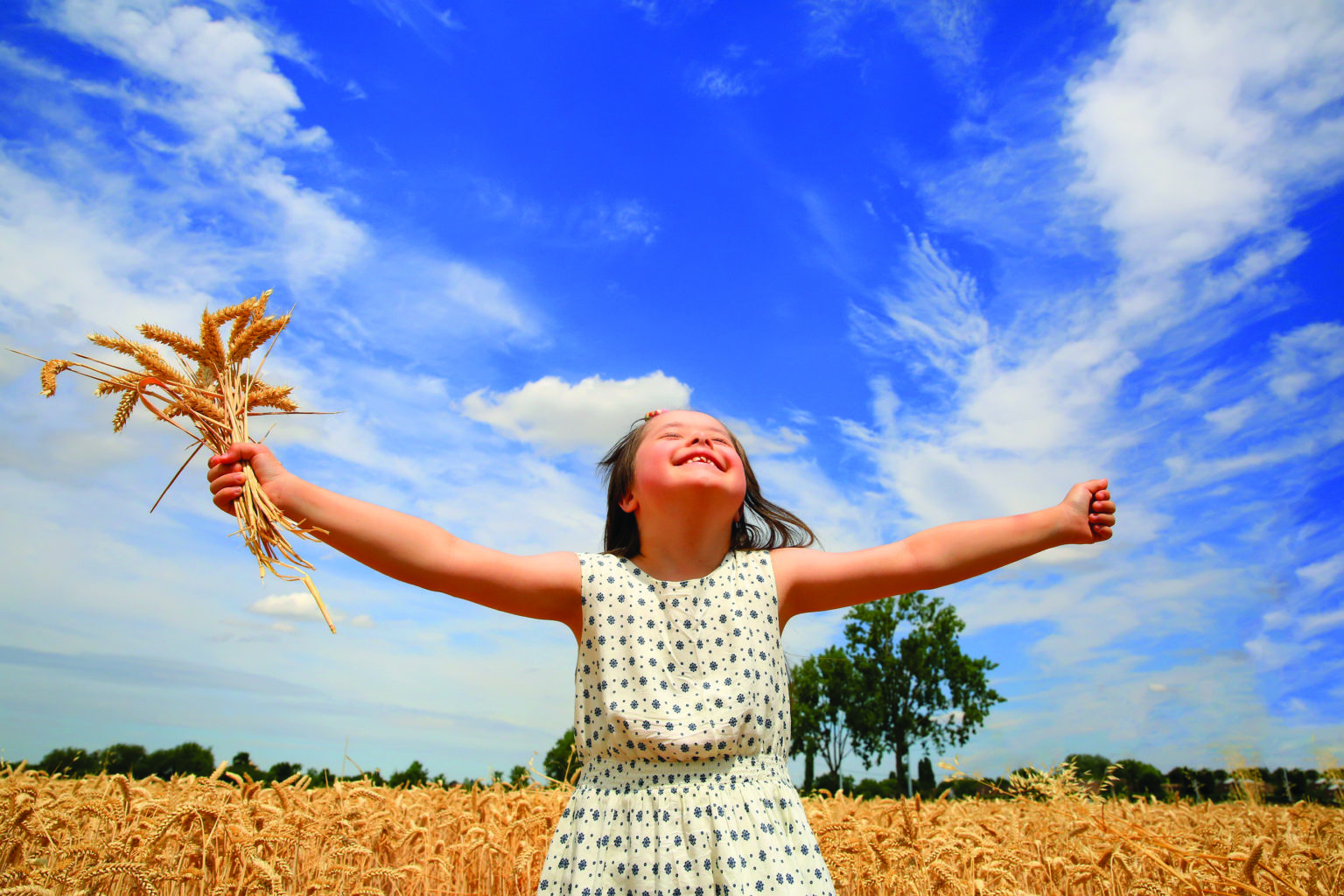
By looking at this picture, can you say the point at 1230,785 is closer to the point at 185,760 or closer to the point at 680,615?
the point at 680,615

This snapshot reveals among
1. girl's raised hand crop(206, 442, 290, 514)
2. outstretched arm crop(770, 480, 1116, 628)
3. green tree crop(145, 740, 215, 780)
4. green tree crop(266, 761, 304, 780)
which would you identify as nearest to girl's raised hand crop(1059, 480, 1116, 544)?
outstretched arm crop(770, 480, 1116, 628)

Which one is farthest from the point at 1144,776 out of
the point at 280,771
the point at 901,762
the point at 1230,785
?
the point at 280,771

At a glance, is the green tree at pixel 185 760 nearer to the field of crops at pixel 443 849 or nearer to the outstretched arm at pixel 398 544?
the field of crops at pixel 443 849

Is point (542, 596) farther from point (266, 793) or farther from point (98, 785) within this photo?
point (98, 785)

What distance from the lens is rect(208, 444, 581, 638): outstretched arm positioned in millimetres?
2910

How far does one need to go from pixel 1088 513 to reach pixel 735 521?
1.50 m

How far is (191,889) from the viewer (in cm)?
345

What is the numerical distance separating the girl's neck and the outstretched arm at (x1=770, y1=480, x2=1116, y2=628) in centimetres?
28

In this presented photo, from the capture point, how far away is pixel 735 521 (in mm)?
3822

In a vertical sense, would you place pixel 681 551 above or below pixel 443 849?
above

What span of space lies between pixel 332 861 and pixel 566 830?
1566mm

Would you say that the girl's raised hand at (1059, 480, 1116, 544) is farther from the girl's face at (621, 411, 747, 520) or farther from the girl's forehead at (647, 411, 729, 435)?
the girl's forehead at (647, 411, 729, 435)

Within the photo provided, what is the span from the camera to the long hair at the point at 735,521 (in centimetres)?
362

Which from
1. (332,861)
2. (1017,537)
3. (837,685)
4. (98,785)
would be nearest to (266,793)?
(98,785)
